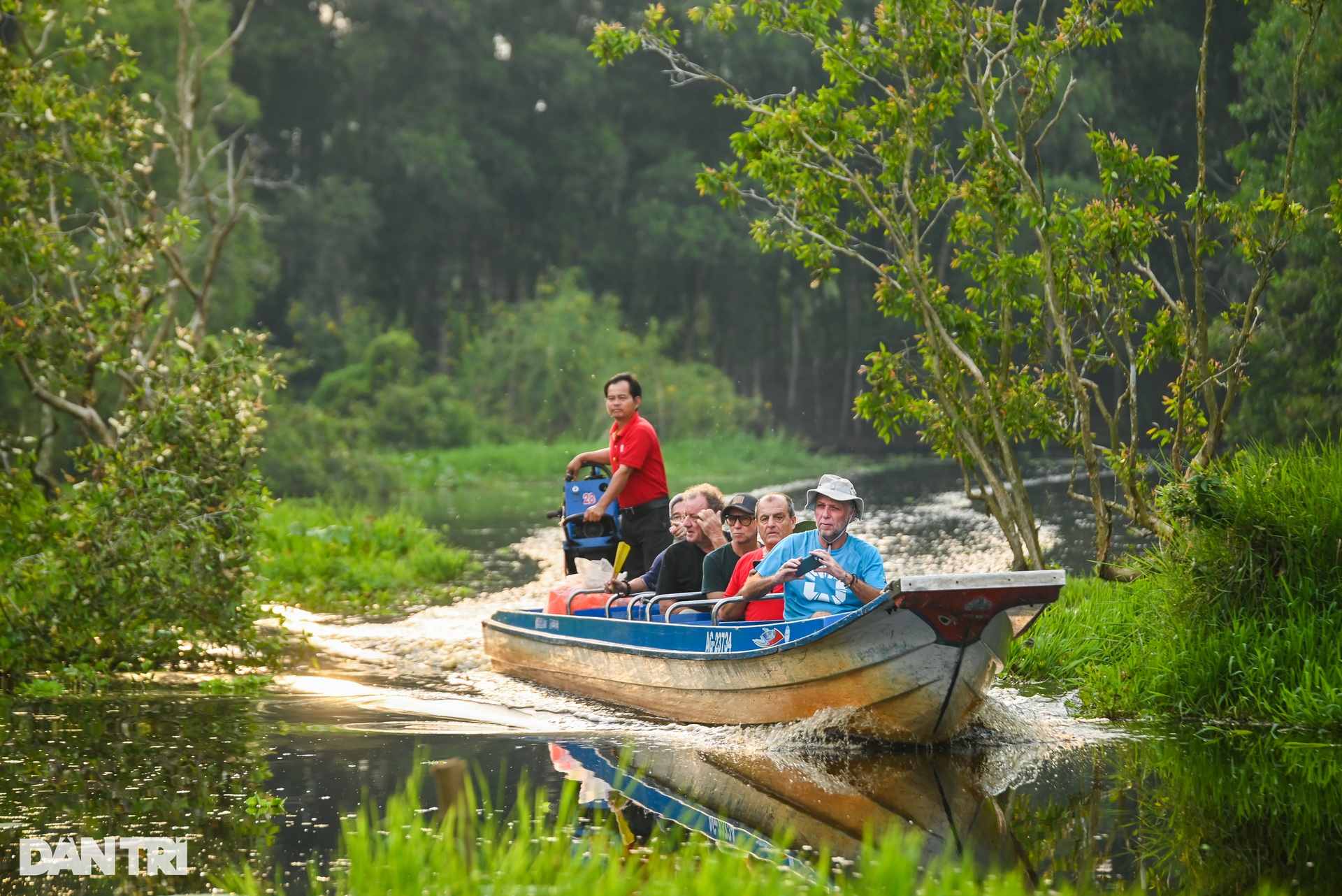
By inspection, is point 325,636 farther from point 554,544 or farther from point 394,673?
point 554,544

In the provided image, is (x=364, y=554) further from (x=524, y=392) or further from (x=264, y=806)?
(x=524, y=392)

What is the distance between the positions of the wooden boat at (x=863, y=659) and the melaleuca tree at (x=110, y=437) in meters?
3.63

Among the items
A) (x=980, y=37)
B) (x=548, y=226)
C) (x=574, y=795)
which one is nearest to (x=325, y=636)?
(x=574, y=795)

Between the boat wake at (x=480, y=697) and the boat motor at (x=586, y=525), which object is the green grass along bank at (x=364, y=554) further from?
Answer: the boat motor at (x=586, y=525)

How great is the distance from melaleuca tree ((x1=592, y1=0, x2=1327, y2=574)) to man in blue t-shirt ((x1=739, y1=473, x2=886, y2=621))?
3147 mm

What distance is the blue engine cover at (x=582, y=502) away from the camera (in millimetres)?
11602

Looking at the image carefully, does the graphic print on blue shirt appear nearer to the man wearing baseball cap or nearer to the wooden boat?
the wooden boat

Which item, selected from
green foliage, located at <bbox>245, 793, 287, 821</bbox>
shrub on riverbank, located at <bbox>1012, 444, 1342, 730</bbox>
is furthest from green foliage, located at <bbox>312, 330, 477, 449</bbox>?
green foliage, located at <bbox>245, 793, 287, 821</bbox>

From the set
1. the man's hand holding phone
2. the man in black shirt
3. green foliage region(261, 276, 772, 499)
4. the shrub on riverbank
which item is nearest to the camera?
the man's hand holding phone

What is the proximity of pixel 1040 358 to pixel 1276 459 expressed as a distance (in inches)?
129

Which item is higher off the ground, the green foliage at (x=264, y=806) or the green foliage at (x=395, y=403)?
the green foliage at (x=264, y=806)

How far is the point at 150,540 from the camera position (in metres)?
10.5

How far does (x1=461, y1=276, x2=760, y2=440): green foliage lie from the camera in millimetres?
40875

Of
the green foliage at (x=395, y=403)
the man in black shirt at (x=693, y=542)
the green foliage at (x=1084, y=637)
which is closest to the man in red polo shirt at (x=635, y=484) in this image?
the man in black shirt at (x=693, y=542)
